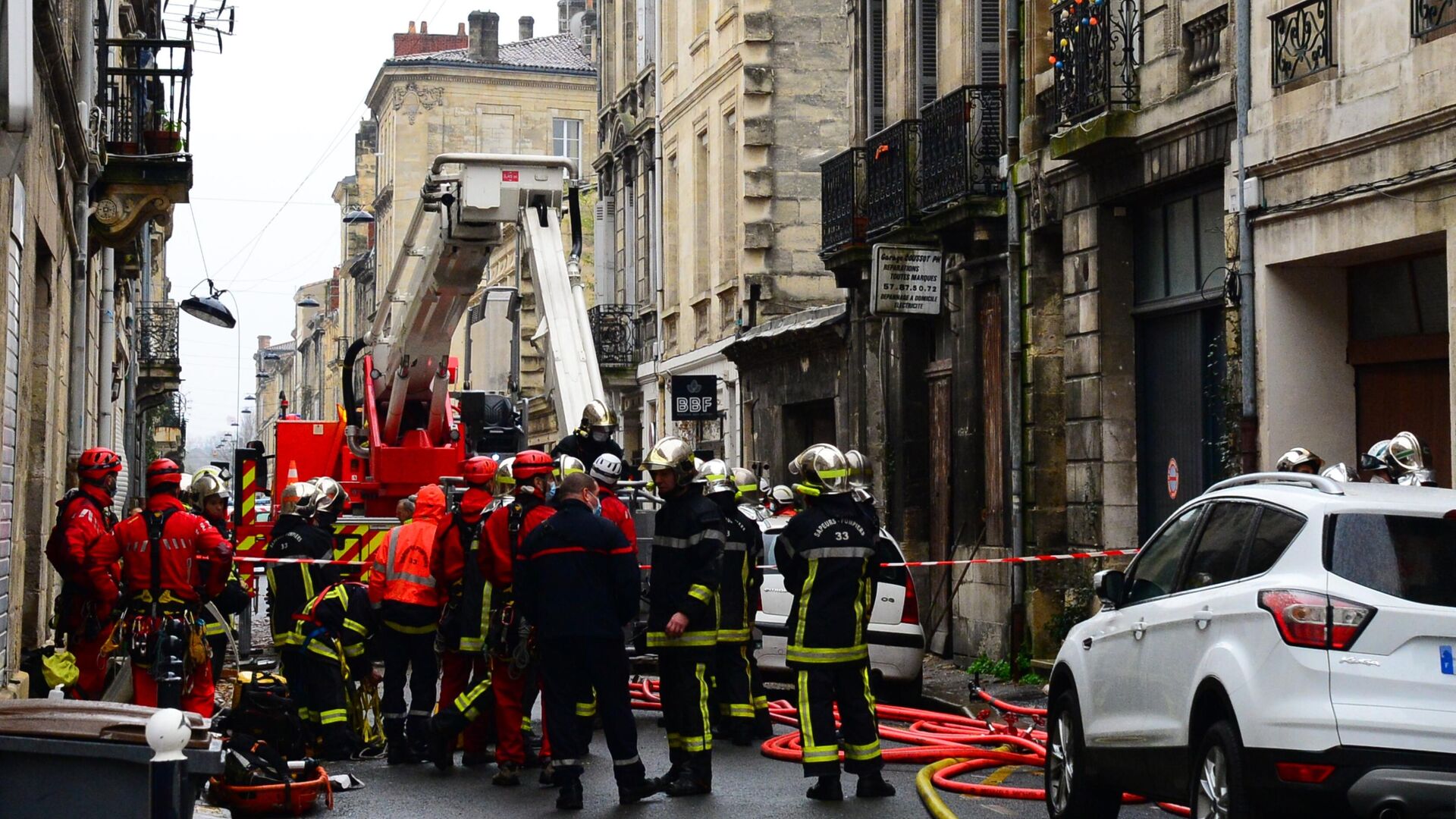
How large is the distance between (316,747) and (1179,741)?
19.5 ft

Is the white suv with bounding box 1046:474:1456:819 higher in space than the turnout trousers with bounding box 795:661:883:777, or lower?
A: higher

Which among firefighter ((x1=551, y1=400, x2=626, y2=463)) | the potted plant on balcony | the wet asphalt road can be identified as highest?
the potted plant on balcony

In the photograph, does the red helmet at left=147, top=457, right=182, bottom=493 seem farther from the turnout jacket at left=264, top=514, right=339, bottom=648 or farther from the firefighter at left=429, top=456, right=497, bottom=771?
the firefighter at left=429, top=456, right=497, bottom=771

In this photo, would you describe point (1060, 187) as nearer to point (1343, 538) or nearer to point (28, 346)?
point (28, 346)

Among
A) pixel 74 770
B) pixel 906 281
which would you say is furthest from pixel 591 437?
pixel 74 770

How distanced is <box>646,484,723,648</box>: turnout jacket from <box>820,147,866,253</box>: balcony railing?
1147 cm

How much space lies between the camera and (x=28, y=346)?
13.6 metres

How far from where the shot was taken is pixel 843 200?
2270 cm

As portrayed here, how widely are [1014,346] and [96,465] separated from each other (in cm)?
868

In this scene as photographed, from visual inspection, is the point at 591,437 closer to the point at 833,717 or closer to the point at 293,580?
the point at 293,580

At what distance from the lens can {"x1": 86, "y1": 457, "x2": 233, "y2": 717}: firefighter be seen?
11.4 meters

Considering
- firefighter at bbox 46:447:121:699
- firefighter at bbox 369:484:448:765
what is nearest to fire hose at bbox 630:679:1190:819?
firefighter at bbox 369:484:448:765

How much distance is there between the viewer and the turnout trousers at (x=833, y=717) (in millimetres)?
10336

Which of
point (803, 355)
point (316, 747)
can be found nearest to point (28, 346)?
point (316, 747)
